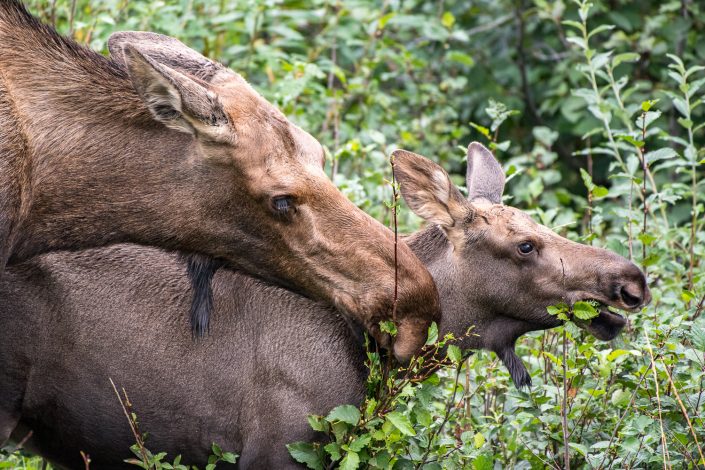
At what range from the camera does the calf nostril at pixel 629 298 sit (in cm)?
650

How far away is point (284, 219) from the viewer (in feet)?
18.9

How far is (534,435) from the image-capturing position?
6852mm

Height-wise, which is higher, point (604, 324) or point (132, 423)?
point (132, 423)

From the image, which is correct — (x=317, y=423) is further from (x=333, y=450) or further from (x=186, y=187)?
(x=186, y=187)

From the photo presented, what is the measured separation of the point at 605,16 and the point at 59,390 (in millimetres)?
7675

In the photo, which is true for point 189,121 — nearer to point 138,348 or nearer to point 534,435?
point 138,348

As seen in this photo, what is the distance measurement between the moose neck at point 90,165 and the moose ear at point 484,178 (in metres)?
2.16

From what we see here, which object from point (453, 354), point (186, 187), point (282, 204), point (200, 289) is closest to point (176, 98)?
point (186, 187)

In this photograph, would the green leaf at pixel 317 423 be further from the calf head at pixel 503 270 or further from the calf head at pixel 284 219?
the calf head at pixel 503 270

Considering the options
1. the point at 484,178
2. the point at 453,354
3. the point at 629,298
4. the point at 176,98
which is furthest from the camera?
the point at 484,178

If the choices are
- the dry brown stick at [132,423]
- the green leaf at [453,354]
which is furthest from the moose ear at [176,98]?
the green leaf at [453,354]

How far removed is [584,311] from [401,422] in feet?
3.80

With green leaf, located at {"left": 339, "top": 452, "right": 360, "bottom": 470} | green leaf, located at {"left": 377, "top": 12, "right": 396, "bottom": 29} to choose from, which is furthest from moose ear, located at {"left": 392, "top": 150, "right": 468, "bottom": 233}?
green leaf, located at {"left": 377, "top": 12, "right": 396, "bottom": 29}

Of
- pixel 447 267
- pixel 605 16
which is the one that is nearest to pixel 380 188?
pixel 447 267
